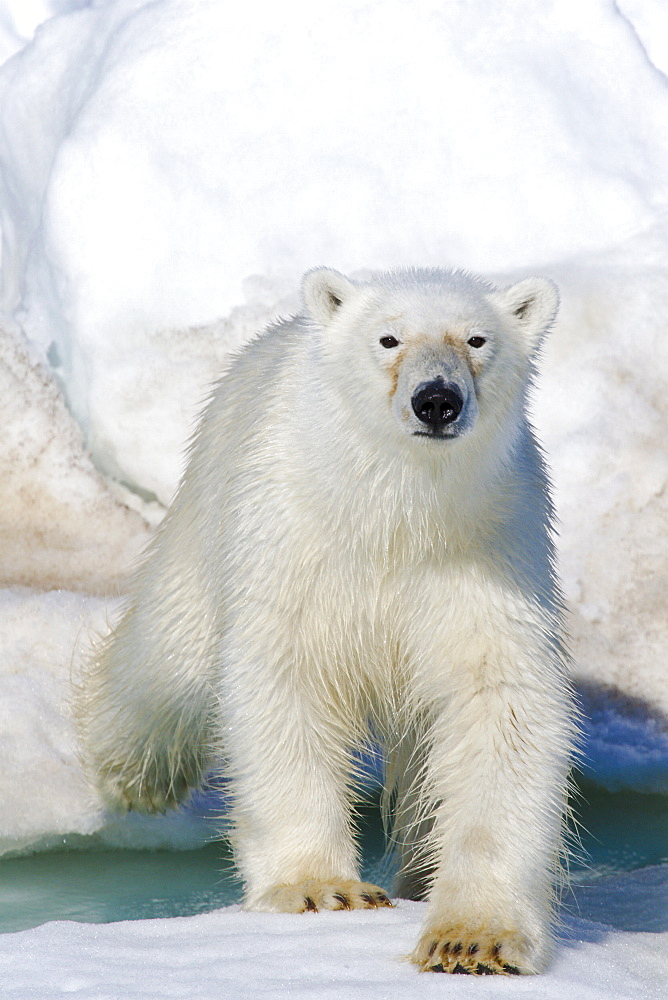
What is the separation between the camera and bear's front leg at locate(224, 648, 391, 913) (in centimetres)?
320

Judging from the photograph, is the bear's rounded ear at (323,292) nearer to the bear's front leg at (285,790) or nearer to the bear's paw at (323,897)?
the bear's front leg at (285,790)

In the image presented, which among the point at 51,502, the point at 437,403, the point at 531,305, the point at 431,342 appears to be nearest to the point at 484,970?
the point at 437,403

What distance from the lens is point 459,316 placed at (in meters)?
3.04

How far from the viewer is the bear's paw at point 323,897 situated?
3.06m

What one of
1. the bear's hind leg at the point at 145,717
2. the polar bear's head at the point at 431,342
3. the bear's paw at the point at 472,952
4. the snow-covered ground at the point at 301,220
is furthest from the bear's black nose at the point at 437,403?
the snow-covered ground at the point at 301,220

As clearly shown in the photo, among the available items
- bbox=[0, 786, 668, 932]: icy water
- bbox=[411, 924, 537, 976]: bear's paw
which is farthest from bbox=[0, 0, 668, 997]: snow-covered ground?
bbox=[411, 924, 537, 976]: bear's paw

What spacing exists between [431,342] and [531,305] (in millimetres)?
481

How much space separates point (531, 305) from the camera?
3316mm

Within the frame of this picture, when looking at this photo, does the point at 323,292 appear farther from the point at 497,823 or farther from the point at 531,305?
the point at 497,823

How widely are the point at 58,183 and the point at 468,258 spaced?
6.82 feet

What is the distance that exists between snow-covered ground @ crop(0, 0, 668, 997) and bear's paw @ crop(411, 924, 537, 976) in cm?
257

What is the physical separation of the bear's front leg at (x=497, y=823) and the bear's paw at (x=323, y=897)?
189 millimetres

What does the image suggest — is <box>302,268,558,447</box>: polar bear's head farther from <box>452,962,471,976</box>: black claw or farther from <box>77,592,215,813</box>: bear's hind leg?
<box>77,592,215,813</box>: bear's hind leg

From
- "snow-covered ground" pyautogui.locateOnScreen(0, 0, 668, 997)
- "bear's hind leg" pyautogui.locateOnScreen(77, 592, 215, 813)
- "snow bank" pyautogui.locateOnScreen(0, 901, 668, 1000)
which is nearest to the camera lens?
"snow bank" pyautogui.locateOnScreen(0, 901, 668, 1000)
